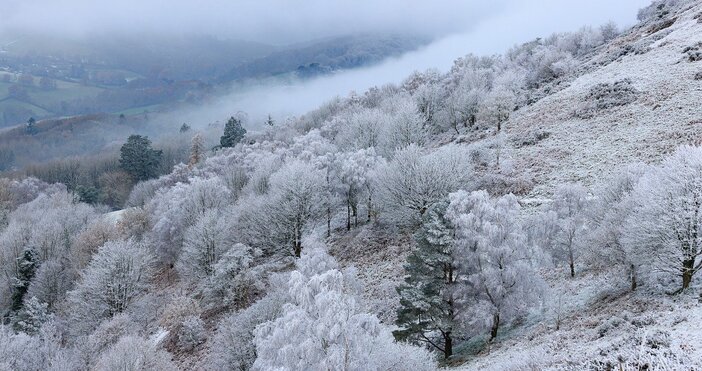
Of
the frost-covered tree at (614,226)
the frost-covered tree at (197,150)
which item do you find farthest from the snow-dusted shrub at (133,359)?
the frost-covered tree at (197,150)

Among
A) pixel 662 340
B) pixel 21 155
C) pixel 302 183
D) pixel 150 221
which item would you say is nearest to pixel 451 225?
pixel 662 340

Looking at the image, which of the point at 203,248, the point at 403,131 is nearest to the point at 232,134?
the point at 403,131

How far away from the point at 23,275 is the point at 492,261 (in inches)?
2114

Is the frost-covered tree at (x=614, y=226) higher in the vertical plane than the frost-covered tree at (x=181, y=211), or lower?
higher

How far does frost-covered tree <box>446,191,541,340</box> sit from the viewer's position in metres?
24.1

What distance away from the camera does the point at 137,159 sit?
12912 centimetres

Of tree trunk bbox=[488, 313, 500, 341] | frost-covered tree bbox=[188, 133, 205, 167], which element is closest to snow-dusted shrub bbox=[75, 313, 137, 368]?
tree trunk bbox=[488, 313, 500, 341]

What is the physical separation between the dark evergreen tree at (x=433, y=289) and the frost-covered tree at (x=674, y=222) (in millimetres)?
8977

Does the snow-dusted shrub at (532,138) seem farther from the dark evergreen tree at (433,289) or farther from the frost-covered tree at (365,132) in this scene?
the dark evergreen tree at (433,289)

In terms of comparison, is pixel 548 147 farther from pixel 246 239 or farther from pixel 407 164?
pixel 246 239

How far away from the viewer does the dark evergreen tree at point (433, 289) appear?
24938 millimetres

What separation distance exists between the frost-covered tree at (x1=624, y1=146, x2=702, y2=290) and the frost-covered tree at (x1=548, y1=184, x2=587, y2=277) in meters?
5.77

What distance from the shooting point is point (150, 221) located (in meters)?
64.0

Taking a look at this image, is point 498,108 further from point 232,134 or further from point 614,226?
point 232,134
